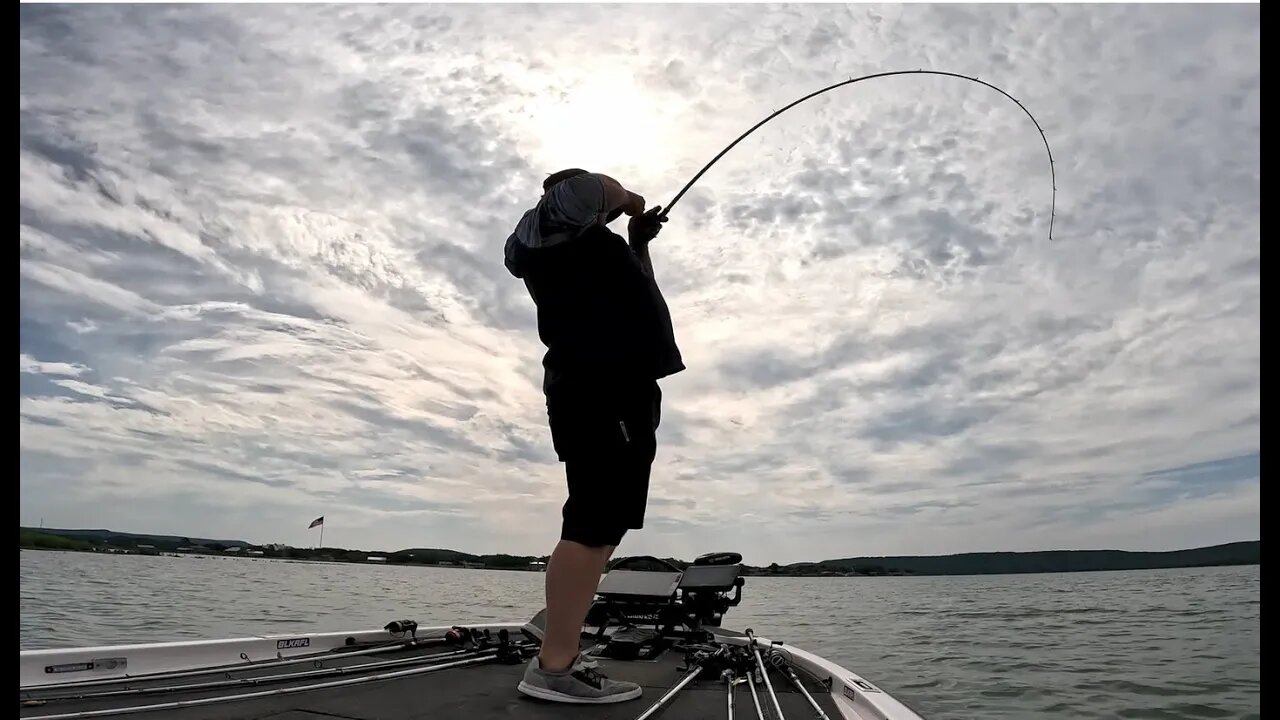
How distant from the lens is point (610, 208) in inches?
108

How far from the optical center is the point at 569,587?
249 centimetres

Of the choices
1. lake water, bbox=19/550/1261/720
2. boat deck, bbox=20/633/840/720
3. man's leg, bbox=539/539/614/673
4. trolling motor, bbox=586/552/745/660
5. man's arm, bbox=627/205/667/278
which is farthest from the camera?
lake water, bbox=19/550/1261/720

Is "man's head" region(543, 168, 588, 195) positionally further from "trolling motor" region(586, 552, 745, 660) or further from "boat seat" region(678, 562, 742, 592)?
"boat seat" region(678, 562, 742, 592)

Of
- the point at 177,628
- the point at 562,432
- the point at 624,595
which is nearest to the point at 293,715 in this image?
the point at 562,432

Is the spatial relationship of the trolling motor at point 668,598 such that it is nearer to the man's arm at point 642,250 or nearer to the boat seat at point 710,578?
the boat seat at point 710,578

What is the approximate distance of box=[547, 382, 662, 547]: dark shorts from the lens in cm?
254

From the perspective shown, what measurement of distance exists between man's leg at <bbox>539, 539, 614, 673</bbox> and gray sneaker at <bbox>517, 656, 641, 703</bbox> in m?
0.11

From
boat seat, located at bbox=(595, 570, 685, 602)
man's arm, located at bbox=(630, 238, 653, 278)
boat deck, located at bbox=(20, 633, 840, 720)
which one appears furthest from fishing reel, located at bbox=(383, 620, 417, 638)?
man's arm, located at bbox=(630, 238, 653, 278)

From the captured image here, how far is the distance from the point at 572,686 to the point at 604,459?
752mm

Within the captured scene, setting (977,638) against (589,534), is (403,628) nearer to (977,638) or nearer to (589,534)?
(589,534)

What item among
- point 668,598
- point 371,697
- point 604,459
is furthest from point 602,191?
point 668,598

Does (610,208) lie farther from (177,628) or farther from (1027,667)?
(177,628)
